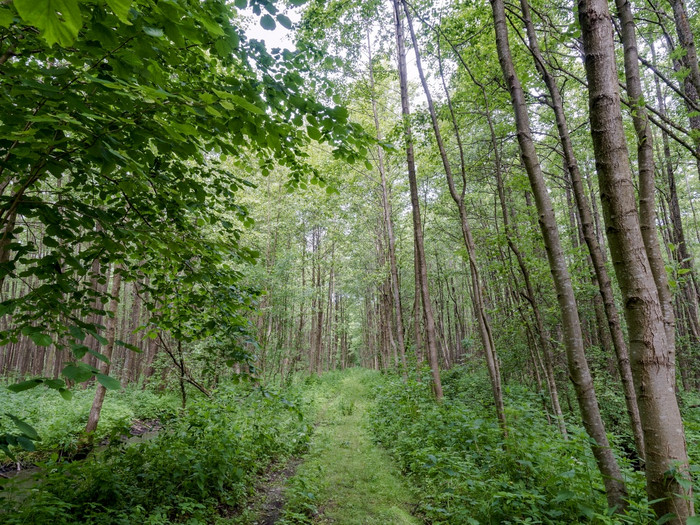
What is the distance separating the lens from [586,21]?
7.33 feet

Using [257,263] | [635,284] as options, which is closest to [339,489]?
[257,263]

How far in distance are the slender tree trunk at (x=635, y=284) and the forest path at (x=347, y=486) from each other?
319 centimetres

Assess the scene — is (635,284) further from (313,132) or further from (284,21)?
(284,21)

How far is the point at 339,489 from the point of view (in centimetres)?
518

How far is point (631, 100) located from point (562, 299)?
193cm

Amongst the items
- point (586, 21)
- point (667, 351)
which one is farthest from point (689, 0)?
point (667, 351)

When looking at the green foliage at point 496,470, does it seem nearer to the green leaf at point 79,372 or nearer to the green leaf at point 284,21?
the green leaf at point 79,372

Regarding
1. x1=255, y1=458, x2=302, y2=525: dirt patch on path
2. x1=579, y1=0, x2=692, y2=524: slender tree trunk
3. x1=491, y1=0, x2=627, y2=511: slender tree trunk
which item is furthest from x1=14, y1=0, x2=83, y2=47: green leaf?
x1=255, y1=458, x2=302, y2=525: dirt patch on path

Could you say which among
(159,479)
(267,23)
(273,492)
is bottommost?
(273,492)

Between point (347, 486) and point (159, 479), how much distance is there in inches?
107

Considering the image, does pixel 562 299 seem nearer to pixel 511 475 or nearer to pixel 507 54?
pixel 511 475

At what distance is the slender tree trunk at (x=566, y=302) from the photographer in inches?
117

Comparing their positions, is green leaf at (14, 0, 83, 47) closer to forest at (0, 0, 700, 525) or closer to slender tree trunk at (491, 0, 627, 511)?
forest at (0, 0, 700, 525)

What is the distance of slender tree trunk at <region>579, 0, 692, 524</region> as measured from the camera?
6.04ft
